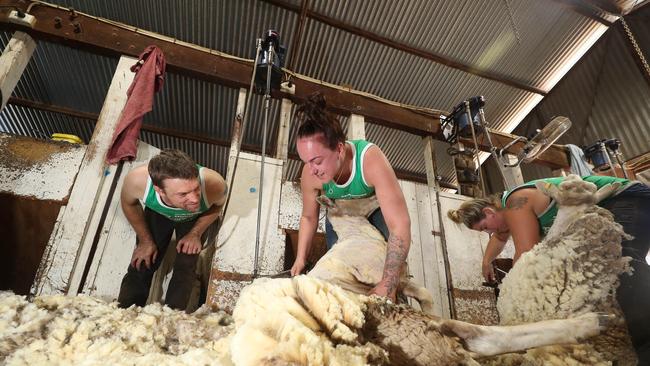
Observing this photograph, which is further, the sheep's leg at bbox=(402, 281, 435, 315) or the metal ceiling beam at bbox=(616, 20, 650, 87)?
the metal ceiling beam at bbox=(616, 20, 650, 87)

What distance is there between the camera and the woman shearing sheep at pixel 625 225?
3.92 feet

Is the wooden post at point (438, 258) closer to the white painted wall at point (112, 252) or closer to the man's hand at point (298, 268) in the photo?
the man's hand at point (298, 268)

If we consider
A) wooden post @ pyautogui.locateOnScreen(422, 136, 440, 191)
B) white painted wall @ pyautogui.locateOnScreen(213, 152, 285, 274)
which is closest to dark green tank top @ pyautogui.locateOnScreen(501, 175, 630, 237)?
wooden post @ pyautogui.locateOnScreen(422, 136, 440, 191)

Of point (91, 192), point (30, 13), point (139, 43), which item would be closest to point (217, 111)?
point (139, 43)

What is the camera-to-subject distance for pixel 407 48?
4.41m

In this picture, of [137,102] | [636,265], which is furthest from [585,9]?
[137,102]

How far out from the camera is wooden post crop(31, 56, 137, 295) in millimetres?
1939

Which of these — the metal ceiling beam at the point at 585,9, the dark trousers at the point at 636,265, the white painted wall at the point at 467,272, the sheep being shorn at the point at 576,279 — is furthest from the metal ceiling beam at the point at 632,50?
the sheep being shorn at the point at 576,279

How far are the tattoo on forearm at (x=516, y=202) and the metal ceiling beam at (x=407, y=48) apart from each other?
10.3 feet

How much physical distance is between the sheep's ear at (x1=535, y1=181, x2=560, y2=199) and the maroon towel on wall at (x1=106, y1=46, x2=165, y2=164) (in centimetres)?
285

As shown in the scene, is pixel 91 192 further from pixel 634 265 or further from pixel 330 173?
pixel 634 265

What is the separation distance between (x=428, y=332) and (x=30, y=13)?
3922mm

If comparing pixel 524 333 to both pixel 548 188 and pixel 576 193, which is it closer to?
pixel 576 193

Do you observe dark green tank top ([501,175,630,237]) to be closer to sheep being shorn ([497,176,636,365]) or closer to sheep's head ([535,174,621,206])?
sheep's head ([535,174,621,206])
